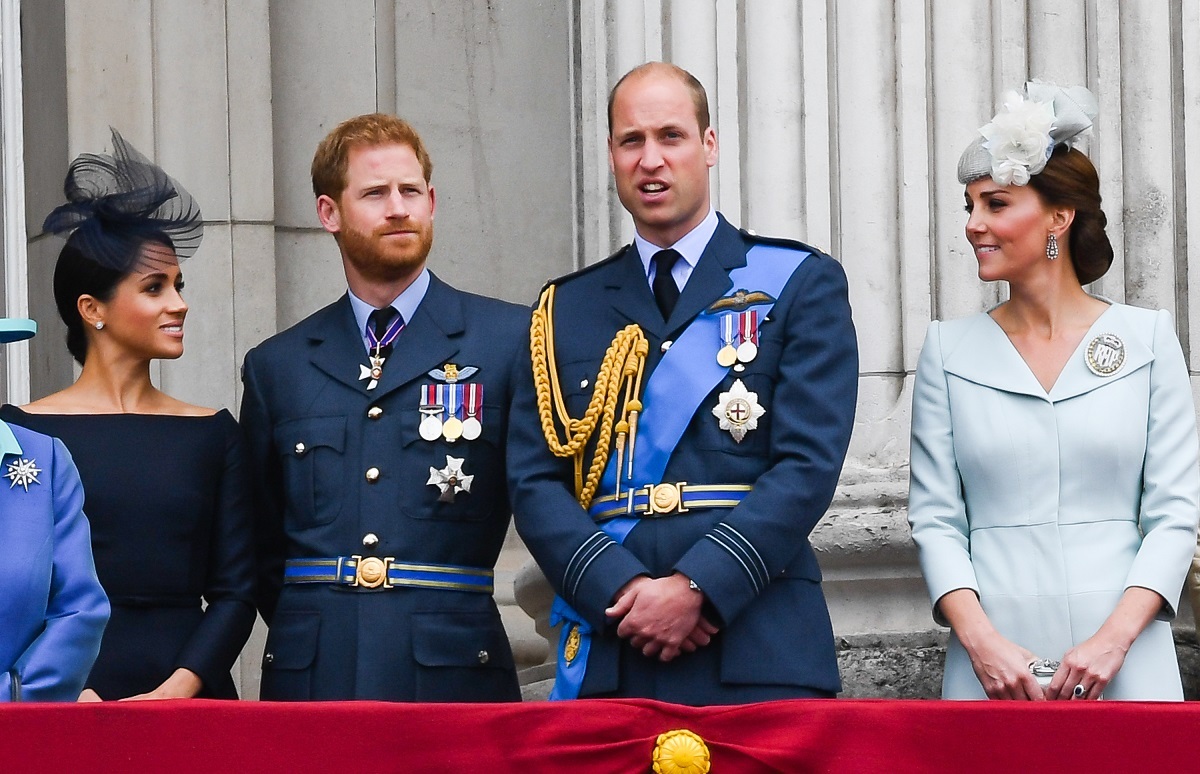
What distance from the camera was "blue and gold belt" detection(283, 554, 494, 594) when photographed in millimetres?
3928

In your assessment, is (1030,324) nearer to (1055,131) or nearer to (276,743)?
(1055,131)

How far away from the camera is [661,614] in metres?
3.46

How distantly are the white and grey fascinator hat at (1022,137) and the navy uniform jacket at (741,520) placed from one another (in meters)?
0.38

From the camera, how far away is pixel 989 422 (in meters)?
3.76

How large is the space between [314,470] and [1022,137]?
157 cm

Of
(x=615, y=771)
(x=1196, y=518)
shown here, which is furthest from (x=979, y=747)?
(x=1196, y=518)

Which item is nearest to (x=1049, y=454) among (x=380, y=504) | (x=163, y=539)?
(x=380, y=504)

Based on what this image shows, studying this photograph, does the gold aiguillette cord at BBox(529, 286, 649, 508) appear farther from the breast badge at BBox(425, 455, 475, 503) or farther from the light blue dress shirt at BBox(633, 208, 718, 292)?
the breast badge at BBox(425, 455, 475, 503)

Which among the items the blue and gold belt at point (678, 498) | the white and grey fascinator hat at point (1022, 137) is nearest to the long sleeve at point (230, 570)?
the blue and gold belt at point (678, 498)

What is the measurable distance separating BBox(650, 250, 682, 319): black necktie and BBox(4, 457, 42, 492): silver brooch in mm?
1213

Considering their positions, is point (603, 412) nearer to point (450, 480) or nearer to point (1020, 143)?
point (450, 480)

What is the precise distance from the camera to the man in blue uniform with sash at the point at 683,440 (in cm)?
350

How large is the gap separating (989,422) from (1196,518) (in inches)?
16.5

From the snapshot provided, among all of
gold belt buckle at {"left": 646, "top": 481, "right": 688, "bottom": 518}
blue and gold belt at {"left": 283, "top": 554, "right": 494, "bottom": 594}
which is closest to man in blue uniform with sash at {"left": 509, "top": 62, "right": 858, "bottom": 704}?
gold belt buckle at {"left": 646, "top": 481, "right": 688, "bottom": 518}
